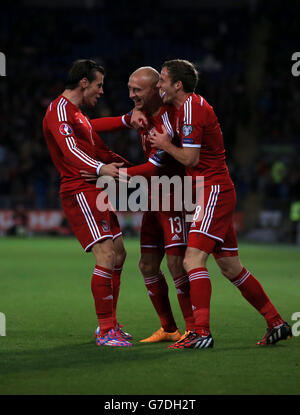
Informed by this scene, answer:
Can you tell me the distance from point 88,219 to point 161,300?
1011mm

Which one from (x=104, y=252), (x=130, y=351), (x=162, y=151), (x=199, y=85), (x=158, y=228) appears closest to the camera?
(x=130, y=351)

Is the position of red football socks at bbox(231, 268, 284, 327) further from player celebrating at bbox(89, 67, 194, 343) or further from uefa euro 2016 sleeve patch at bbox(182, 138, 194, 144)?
uefa euro 2016 sleeve patch at bbox(182, 138, 194, 144)

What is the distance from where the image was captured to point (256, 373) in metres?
4.74

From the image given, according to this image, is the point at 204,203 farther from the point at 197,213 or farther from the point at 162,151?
the point at 162,151

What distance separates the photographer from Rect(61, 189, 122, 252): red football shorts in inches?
239

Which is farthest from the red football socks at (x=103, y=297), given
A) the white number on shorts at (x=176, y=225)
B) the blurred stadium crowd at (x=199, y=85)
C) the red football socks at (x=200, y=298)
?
the blurred stadium crowd at (x=199, y=85)

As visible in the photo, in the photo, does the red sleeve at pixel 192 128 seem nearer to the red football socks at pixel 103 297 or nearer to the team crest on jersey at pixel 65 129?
the team crest on jersey at pixel 65 129

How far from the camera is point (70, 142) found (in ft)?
19.8

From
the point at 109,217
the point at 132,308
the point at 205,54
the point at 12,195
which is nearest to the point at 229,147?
the point at 205,54

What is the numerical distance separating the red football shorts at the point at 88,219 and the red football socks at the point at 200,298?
0.83 m

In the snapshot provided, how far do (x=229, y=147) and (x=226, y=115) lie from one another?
5.71ft

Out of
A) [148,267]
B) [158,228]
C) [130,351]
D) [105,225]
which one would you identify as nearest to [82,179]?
[105,225]

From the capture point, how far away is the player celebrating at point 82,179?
238 inches
